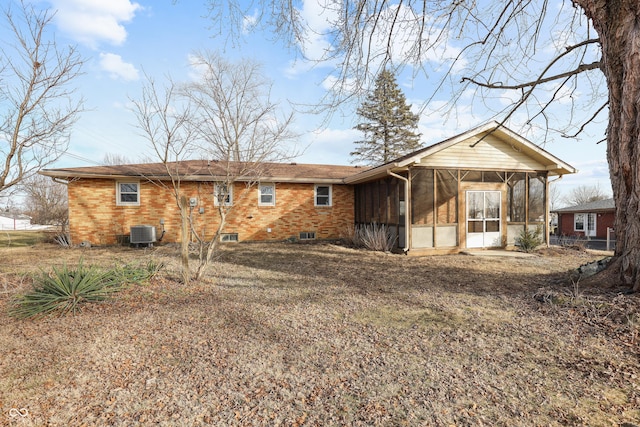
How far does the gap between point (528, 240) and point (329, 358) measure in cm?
1079

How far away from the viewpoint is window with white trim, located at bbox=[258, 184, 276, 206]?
45.3 feet

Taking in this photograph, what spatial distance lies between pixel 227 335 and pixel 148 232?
9671 millimetres

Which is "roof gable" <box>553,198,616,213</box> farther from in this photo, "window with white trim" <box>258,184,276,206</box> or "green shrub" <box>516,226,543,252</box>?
"window with white trim" <box>258,184,276,206</box>

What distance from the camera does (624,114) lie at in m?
4.50

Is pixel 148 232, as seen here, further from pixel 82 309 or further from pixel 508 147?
pixel 508 147

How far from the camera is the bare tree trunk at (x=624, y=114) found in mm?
4309

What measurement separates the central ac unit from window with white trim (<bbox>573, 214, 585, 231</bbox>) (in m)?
33.1

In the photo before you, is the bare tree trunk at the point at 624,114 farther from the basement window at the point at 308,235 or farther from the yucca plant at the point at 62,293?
the basement window at the point at 308,235

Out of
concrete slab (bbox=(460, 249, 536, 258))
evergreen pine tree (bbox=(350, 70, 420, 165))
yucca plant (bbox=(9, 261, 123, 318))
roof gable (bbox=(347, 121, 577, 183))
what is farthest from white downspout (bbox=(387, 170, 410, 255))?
evergreen pine tree (bbox=(350, 70, 420, 165))

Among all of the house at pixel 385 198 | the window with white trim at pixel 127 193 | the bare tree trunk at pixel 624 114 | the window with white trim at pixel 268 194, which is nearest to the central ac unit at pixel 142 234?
the house at pixel 385 198

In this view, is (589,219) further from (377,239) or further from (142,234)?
(142,234)

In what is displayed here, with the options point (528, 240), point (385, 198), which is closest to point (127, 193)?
point (385, 198)

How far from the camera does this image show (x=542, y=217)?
11.9 m

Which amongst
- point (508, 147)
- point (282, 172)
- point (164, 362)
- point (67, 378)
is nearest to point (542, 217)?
point (508, 147)
